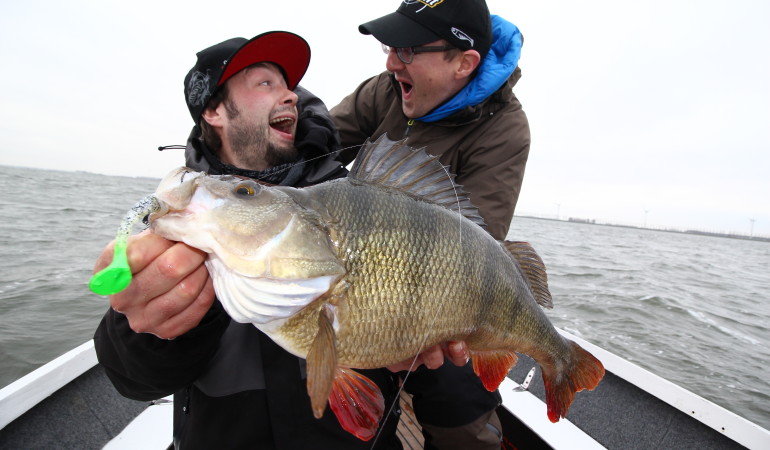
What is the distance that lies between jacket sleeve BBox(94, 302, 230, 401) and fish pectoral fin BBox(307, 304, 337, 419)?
441mm

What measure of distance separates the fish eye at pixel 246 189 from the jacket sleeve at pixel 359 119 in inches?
79.5

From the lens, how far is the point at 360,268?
54.8 inches

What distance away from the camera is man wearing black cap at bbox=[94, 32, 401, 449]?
1.20 meters

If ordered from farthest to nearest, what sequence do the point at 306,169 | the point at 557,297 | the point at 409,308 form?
the point at 557,297 → the point at 306,169 → the point at 409,308

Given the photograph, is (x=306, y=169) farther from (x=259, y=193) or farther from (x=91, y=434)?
(x=91, y=434)

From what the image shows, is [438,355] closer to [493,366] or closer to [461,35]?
[493,366]

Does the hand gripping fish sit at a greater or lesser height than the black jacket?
greater

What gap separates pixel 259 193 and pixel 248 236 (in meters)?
0.16

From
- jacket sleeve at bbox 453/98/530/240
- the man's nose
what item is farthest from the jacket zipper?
jacket sleeve at bbox 453/98/530/240

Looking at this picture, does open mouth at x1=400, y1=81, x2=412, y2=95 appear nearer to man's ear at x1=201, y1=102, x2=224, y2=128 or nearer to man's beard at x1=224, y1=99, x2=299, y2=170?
man's beard at x1=224, y1=99, x2=299, y2=170

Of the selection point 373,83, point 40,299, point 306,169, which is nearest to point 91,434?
point 306,169

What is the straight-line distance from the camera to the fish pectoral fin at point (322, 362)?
132 cm

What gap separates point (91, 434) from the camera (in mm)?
2807

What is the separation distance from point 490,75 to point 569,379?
193 centimetres
